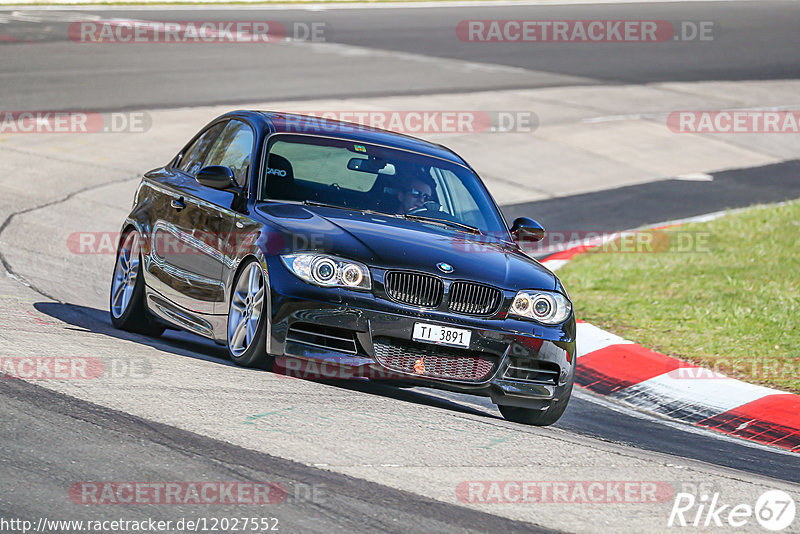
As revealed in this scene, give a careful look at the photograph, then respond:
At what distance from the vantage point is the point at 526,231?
8.43 meters

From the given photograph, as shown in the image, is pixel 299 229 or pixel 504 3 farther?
pixel 504 3

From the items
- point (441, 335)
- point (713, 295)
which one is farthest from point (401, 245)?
point (713, 295)

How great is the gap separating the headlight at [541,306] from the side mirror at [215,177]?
6.49 ft

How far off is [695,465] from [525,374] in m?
1.17

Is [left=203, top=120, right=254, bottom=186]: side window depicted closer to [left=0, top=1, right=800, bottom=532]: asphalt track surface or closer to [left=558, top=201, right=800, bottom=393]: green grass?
[left=0, top=1, right=800, bottom=532]: asphalt track surface

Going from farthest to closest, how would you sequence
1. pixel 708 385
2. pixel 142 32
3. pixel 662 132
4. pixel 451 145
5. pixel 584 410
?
pixel 142 32, pixel 662 132, pixel 451 145, pixel 708 385, pixel 584 410

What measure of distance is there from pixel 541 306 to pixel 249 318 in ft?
5.52

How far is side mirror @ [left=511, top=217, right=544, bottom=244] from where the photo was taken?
842cm

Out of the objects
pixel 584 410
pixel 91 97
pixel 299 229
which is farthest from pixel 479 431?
pixel 91 97

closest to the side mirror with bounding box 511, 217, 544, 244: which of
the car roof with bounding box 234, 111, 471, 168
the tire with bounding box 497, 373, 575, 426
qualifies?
the car roof with bounding box 234, 111, 471, 168

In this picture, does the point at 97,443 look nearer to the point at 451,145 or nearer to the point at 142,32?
the point at 451,145

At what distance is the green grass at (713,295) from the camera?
393 inches

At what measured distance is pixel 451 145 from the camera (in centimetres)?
1934

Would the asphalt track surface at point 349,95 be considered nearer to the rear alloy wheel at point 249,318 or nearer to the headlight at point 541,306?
the rear alloy wheel at point 249,318
